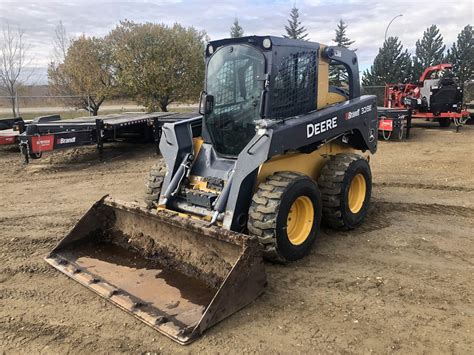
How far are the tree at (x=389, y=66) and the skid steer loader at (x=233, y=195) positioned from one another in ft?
84.0

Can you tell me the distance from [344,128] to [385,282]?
75.5 inches

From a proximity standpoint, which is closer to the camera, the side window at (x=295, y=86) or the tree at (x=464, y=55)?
the side window at (x=295, y=86)

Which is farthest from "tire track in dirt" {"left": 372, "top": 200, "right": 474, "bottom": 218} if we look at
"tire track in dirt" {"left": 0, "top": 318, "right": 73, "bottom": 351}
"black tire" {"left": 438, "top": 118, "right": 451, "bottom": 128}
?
"black tire" {"left": 438, "top": 118, "right": 451, "bottom": 128}

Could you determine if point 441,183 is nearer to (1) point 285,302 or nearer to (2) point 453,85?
(1) point 285,302

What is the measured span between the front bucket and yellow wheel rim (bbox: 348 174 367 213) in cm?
234

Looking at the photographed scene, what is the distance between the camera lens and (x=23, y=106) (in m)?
24.9

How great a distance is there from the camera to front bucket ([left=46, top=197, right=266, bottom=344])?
3.33 m

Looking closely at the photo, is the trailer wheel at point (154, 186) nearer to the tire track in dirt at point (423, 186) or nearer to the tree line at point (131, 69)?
the tire track in dirt at point (423, 186)

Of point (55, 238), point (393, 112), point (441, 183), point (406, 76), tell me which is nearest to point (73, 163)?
point (55, 238)

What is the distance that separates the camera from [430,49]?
32.5 m

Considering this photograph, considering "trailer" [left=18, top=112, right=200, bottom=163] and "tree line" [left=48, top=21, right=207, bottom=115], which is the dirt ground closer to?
"trailer" [left=18, top=112, right=200, bottom=163]

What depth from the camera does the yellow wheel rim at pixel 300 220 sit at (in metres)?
4.46

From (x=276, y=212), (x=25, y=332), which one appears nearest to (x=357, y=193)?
(x=276, y=212)

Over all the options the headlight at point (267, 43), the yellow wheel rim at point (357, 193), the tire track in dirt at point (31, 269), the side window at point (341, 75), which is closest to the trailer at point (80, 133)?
the side window at point (341, 75)
